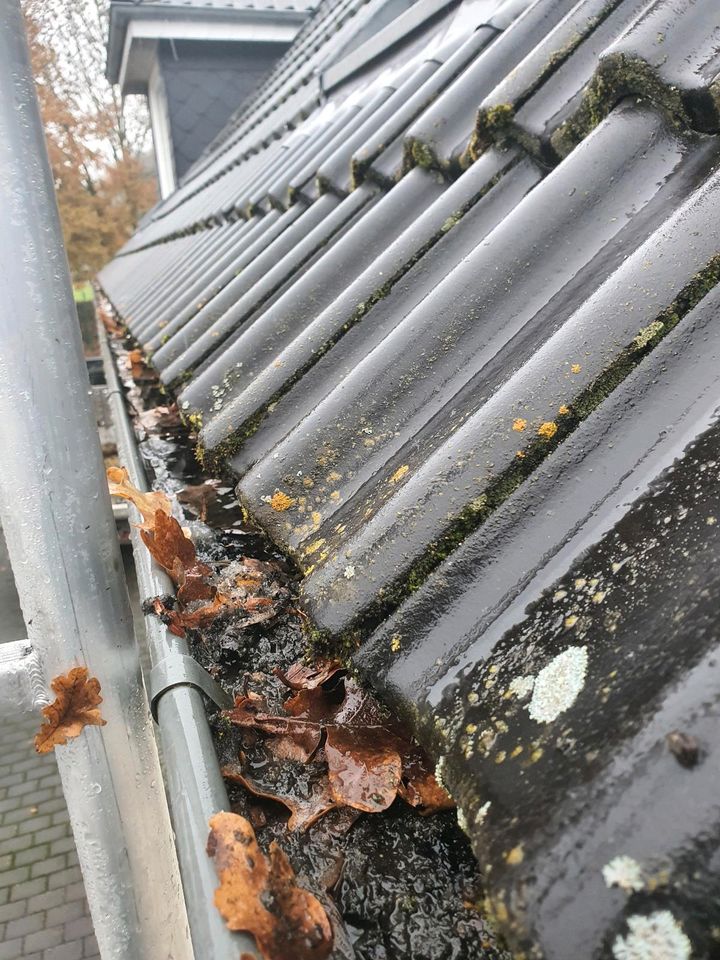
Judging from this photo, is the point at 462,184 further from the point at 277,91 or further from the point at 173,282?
the point at 277,91

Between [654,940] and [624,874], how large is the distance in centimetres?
4

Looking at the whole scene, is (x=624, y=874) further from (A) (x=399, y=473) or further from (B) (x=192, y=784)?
(A) (x=399, y=473)

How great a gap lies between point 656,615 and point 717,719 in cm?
12

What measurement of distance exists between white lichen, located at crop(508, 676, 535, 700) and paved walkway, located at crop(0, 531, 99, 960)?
4339mm

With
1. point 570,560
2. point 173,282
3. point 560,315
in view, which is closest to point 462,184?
point 560,315

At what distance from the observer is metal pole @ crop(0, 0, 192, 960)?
0.84 meters

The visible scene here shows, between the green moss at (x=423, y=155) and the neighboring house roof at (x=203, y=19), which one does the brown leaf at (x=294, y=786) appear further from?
the neighboring house roof at (x=203, y=19)

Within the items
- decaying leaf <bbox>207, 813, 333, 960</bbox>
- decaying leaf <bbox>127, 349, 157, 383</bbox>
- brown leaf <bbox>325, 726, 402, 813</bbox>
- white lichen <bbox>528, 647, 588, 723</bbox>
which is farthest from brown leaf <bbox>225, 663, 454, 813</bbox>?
decaying leaf <bbox>127, 349, 157, 383</bbox>

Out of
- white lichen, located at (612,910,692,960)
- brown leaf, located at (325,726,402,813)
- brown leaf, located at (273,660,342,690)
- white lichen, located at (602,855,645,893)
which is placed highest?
brown leaf, located at (273,660,342,690)

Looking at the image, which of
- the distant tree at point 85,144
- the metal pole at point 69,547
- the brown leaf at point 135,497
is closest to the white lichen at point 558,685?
the metal pole at point 69,547

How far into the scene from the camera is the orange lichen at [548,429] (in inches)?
35.2

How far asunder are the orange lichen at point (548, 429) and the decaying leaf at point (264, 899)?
570 mm

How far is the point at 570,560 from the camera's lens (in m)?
0.77

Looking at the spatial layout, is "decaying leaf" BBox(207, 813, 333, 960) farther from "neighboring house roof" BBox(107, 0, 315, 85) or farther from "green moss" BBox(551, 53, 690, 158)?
"neighboring house roof" BBox(107, 0, 315, 85)
